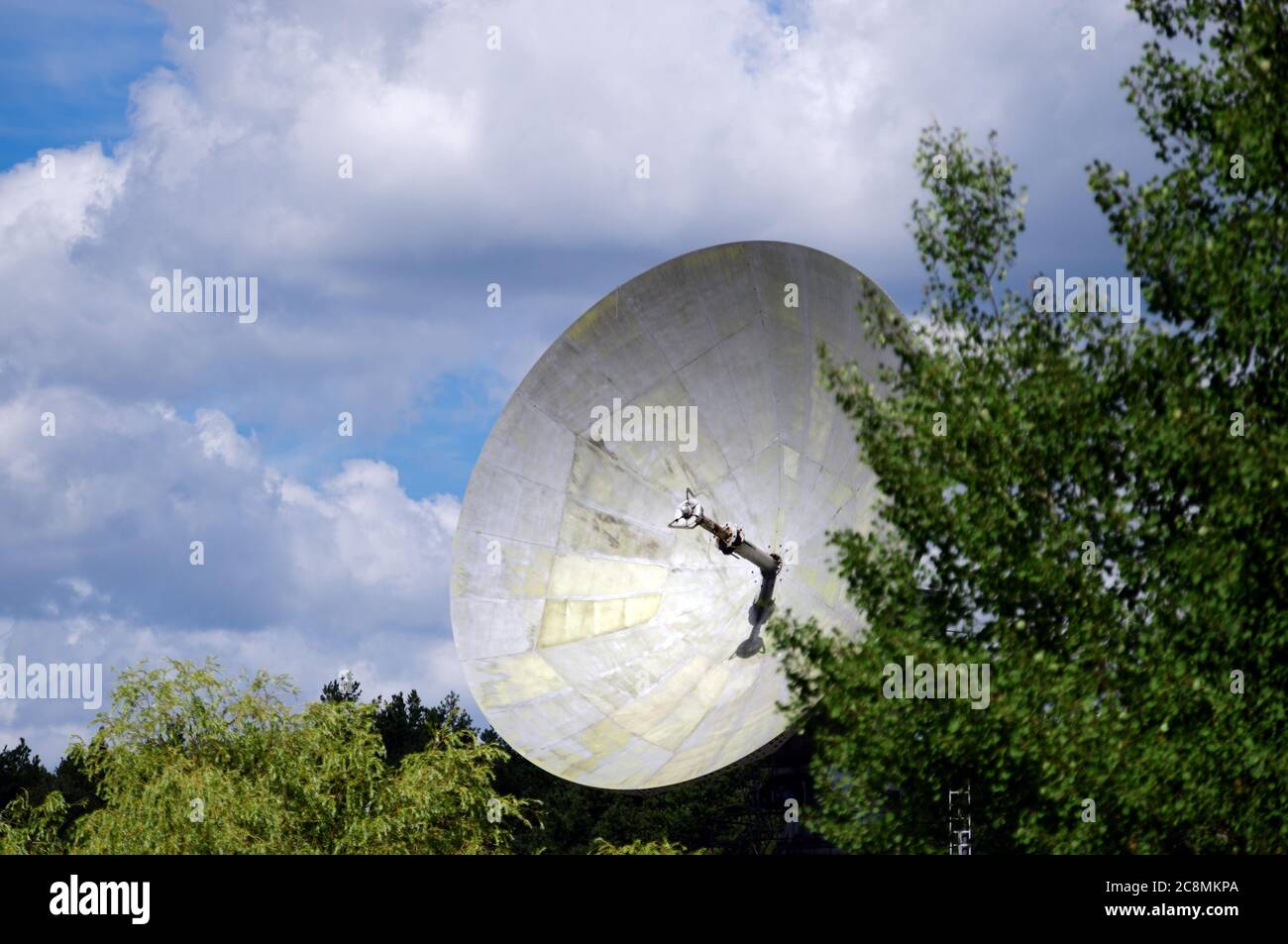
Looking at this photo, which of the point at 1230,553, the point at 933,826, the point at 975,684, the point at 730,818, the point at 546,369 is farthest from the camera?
the point at 730,818

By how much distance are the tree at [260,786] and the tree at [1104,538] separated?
521 inches

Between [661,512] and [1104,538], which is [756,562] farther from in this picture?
[1104,538]

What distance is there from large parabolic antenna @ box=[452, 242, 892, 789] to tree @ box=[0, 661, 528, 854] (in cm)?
453

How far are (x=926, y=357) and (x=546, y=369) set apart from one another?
12.3 m

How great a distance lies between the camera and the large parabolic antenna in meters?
28.5

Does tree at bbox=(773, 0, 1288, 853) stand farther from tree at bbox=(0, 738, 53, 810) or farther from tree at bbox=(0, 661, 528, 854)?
tree at bbox=(0, 738, 53, 810)

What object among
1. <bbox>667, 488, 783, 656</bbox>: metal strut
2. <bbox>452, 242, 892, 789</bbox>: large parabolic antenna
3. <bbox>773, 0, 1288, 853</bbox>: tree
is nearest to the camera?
<bbox>773, 0, 1288, 853</bbox>: tree

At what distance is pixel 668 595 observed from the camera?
30766mm

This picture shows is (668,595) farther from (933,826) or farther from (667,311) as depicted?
(933,826)

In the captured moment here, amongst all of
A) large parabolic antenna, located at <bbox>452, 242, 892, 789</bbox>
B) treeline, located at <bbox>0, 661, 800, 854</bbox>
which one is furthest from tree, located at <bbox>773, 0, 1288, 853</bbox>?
treeline, located at <bbox>0, 661, 800, 854</bbox>

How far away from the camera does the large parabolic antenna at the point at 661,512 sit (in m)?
28.5

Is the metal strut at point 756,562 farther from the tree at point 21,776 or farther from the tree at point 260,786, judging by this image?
the tree at point 21,776

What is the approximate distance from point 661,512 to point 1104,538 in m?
12.7
